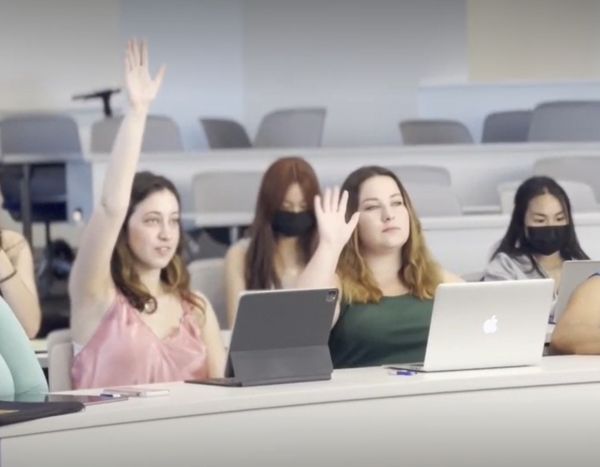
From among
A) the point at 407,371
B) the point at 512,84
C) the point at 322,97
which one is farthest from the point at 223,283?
the point at 322,97

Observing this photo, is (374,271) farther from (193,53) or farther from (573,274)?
(193,53)

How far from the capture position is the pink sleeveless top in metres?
Answer: 3.10

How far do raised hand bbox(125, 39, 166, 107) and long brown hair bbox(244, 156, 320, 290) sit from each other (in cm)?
101

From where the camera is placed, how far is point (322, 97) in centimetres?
1047

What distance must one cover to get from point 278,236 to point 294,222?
0.23ft

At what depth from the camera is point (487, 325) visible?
110 inches

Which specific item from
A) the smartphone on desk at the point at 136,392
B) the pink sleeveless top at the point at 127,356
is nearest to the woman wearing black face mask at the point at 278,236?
the pink sleeveless top at the point at 127,356

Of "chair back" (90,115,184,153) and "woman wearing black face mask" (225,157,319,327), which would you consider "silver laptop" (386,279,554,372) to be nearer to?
"woman wearing black face mask" (225,157,319,327)

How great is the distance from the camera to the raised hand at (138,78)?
10.4ft

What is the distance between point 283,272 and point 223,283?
9.1 inches

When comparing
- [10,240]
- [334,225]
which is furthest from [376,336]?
[10,240]

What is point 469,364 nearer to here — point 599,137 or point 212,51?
point 599,137

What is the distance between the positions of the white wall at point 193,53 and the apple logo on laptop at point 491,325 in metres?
7.71

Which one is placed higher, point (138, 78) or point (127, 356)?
point (138, 78)
